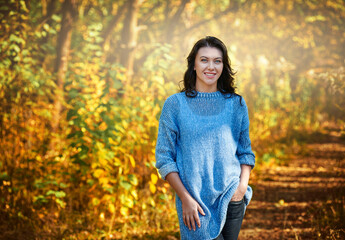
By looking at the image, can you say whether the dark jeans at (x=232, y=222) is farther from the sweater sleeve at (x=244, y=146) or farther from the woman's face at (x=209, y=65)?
the woman's face at (x=209, y=65)

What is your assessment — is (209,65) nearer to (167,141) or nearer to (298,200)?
(167,141)

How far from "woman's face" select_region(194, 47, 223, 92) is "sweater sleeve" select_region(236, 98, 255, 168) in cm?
21

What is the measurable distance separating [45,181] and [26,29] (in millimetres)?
2280

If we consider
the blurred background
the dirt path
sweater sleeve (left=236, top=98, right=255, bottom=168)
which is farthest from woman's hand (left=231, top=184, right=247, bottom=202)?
the blurred background

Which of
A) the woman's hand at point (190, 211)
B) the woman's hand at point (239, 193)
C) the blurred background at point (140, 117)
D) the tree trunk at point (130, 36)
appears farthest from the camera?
the tree trunk at point (130, 36)

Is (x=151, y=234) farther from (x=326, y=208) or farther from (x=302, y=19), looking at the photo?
(x=302, y=19)

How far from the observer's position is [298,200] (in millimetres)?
3625

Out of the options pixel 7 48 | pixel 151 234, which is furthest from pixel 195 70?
pixel 7 48

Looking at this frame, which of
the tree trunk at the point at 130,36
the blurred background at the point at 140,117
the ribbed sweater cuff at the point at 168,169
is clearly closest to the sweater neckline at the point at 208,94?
the ribbed sweater cuff at the point at 168,169

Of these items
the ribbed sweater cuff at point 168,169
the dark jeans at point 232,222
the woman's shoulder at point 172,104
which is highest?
the woman's shoulder at point 172,104

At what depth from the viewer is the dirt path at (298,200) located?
290 centimetres

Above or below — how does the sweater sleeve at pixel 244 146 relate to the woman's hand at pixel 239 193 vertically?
above

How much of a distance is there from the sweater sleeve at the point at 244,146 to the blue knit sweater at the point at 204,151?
2 cm

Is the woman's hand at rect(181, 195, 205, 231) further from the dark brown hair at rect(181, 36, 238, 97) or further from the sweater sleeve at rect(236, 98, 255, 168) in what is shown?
the dark brown hair at rect(181, 36, 238, 97)
